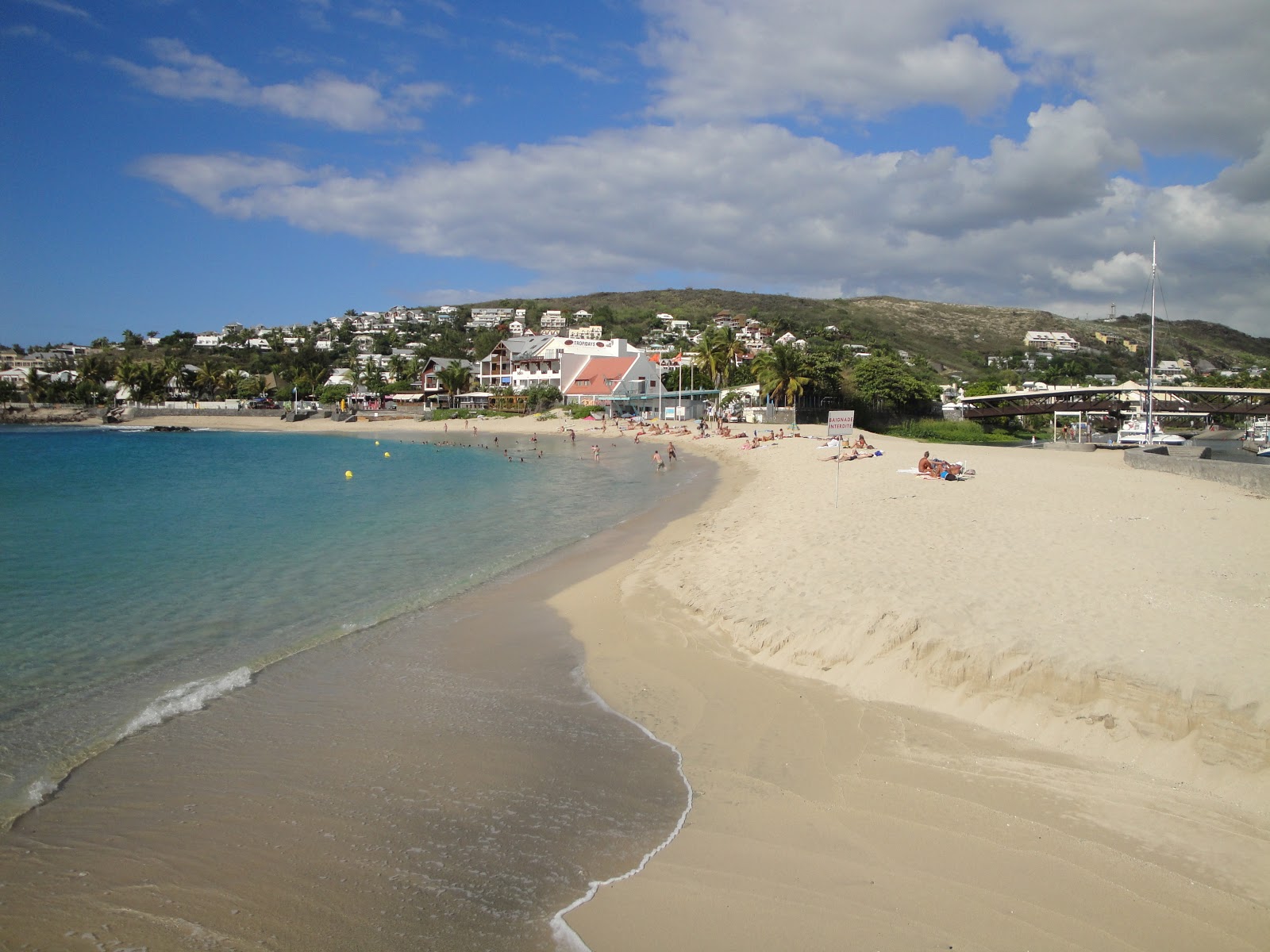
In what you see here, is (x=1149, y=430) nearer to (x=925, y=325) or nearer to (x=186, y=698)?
(x=186, y=698)

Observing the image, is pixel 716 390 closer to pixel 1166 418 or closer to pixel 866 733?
pixel 1166 418

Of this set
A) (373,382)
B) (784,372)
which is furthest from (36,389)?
(784,372)

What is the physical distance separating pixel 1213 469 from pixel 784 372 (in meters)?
37.8

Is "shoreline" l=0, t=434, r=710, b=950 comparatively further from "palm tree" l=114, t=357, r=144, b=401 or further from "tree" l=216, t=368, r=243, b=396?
"tree" l=216, t=368, r=243, b=396

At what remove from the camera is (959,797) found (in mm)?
5480

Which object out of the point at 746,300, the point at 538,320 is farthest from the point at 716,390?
the point at 746,300

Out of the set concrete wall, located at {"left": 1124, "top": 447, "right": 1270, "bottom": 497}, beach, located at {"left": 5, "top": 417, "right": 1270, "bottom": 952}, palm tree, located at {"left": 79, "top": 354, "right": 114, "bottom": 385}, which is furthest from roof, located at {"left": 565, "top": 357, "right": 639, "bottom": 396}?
palm tree, located at {"left": 79, "top": 354, "right": 114, "bottom": 385}

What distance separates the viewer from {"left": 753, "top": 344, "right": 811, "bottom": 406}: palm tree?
56469 mm

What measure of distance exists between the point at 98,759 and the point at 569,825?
14.9 feet

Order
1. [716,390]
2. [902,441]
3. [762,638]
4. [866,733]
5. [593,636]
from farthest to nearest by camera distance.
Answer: [716,390] < [902,441] < [593,636] < [762,638] < [866,733]

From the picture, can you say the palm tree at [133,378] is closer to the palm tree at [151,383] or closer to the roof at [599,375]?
the palm tree at [151,383]

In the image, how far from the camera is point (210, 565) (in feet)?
51.5

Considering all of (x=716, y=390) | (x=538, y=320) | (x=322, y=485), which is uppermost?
(x=538, y=320)

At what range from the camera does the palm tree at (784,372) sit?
56469 millimetres
